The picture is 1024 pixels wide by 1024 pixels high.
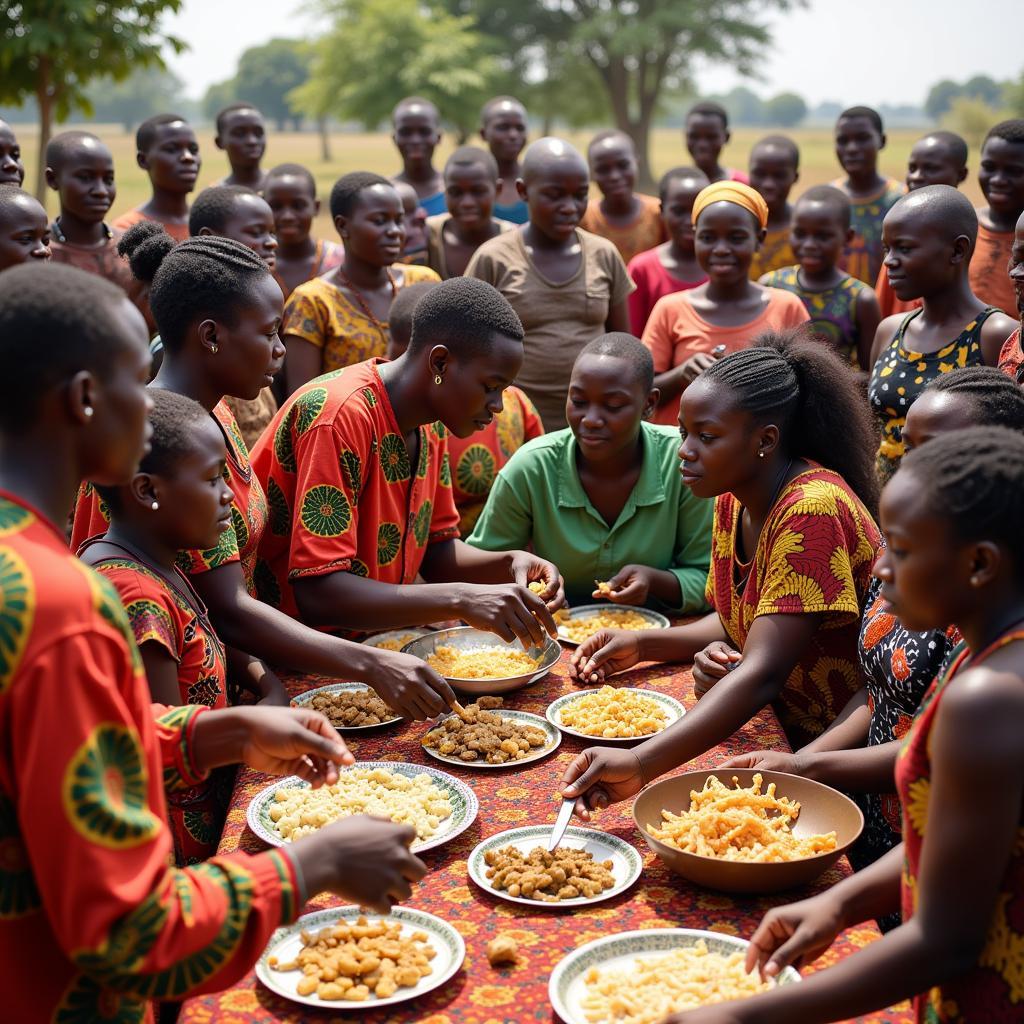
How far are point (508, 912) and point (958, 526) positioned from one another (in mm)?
1250

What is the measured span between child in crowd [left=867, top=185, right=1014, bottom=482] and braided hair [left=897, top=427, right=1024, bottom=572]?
3129 mm

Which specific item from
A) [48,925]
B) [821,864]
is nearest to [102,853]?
[48,925]

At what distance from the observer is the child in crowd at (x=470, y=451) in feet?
16.8

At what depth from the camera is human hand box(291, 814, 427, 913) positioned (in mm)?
1905

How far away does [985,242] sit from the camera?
6582 mm

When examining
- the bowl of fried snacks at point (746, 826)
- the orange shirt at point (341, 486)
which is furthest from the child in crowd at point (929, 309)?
the bowl of fried snacks at point (746, 826)

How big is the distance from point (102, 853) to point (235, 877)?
0.27 meters

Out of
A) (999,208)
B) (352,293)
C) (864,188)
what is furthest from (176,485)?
(864,188)

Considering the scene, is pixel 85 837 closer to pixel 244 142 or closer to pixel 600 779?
pixel 600 779

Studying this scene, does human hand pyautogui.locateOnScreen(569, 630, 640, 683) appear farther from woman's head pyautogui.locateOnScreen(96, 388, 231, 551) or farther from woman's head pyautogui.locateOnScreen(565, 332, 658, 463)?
woman's head pyautogui.locateOnScreen(96, 388, 231, 551)

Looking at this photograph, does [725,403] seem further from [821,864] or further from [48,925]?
[48,925]

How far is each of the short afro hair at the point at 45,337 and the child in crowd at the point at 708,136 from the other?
7.69 m

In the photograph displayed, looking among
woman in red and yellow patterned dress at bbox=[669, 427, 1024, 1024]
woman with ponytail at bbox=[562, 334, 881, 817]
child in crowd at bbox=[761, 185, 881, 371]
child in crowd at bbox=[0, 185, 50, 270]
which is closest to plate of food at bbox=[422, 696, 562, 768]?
woman with ponytail at bbox=[562, 334, 881, 817]

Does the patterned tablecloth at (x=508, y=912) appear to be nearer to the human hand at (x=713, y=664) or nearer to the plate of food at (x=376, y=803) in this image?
the plate of food at (x=376, y=803)
